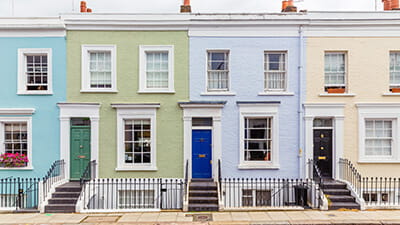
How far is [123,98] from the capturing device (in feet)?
43.6

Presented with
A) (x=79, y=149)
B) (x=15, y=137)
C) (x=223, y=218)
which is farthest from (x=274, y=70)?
(x=15, y=137)

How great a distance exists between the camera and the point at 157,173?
519 inches

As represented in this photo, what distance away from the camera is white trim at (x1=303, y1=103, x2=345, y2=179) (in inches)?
517

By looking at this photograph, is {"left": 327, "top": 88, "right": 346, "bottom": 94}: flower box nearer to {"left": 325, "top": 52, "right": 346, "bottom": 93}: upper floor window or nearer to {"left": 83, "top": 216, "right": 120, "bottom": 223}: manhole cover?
{"left": 325, "top": 52, "right": 346, "bottom": 93}: upper floor window

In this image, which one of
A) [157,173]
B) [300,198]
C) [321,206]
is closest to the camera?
[321,206]

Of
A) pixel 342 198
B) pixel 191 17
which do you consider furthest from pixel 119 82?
pixel 342 198

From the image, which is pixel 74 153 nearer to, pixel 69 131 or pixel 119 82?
pixel 69 131

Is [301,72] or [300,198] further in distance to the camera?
[301,72]

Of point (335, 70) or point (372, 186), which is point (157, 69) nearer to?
point (335, 70)

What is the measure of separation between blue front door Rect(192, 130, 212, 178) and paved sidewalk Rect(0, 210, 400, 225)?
8.75ft

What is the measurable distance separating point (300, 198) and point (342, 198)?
1483 mm

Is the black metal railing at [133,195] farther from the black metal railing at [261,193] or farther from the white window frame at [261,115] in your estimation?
the white window frame at [261,115]

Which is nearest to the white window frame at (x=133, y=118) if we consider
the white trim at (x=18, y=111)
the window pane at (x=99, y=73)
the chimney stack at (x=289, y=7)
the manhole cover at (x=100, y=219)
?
the window pane at (x=99, y=73)

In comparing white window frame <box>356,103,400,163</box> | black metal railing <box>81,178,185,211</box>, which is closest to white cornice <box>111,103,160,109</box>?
black metal railing <box>81,178,185,211</box>
